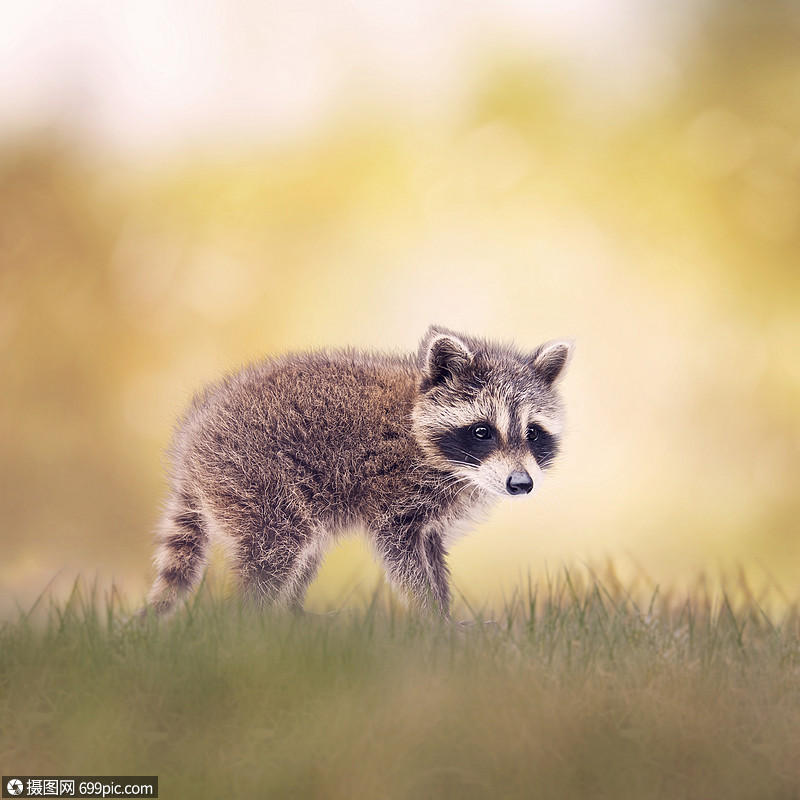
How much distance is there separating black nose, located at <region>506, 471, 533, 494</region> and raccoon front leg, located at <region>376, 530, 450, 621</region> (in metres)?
0.70

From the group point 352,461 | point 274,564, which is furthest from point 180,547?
point 352,461

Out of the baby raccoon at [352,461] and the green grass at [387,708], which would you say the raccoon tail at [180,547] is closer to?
the baby raccoon at [352,461]

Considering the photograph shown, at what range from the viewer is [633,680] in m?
4.12

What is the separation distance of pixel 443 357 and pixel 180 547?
6.55ft

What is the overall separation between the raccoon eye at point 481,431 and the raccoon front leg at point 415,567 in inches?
27.2

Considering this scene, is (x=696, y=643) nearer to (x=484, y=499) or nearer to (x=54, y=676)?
(x=484, y=499)

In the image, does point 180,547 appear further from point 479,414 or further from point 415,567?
point 479,414

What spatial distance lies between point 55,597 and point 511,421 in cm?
268

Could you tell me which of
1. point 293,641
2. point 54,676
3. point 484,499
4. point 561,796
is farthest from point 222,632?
point 484,499

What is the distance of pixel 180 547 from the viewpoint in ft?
19.0

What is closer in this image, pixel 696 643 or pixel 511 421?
pixel 696 643

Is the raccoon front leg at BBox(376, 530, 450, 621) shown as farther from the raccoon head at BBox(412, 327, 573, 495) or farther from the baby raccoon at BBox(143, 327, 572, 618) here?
the raccoon head at BBox(412, 327, 573, 495)

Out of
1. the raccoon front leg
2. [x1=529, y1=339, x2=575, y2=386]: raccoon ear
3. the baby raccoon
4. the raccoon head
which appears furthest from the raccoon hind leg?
[x1=529, y1=339, x2=575, y2=386]: raccoon ear

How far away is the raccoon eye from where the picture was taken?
5.55 metres
